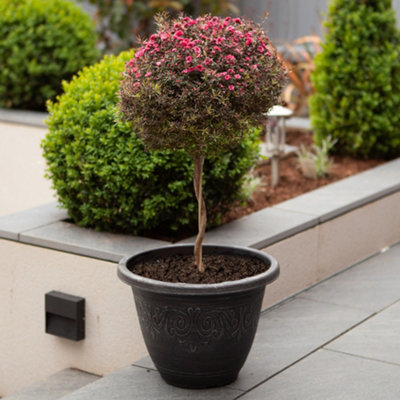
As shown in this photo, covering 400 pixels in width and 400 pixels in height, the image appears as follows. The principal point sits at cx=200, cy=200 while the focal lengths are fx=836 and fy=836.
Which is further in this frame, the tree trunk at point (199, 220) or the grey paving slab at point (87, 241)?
the grey paving slab at point (87, 241)

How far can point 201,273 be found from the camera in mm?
4070

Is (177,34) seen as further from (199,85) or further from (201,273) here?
(201,273)

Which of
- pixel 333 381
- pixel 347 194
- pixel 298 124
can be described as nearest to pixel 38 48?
pixel 298 124

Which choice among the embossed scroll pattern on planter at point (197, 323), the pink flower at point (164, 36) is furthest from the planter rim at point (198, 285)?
the pink flower at point (164, 36)

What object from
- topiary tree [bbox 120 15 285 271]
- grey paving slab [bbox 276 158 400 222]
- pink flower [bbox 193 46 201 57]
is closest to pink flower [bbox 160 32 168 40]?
topiary tree [bbox 120 15 285 271]

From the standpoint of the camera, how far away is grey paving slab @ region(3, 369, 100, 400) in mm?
4762

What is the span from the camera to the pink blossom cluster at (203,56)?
3.69 meters

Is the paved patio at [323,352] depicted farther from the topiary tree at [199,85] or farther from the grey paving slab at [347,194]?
the topiary tree at [199,85]

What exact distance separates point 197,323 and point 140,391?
1.63 feet

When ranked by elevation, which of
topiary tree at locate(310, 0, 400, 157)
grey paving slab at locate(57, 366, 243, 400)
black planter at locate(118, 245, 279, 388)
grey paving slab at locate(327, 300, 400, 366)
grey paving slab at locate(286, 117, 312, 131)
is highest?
topiary tree at locate(310, 0, 400, 157)

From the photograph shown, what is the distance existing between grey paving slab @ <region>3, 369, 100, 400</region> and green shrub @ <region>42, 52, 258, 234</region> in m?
0.90

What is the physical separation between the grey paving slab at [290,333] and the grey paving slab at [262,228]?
0.45 metres

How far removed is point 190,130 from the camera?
371 centimetres

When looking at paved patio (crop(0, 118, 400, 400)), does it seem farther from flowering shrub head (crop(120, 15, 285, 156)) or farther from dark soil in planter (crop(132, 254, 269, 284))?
flowering shrub head (crop(120, 15, 285, 156))
